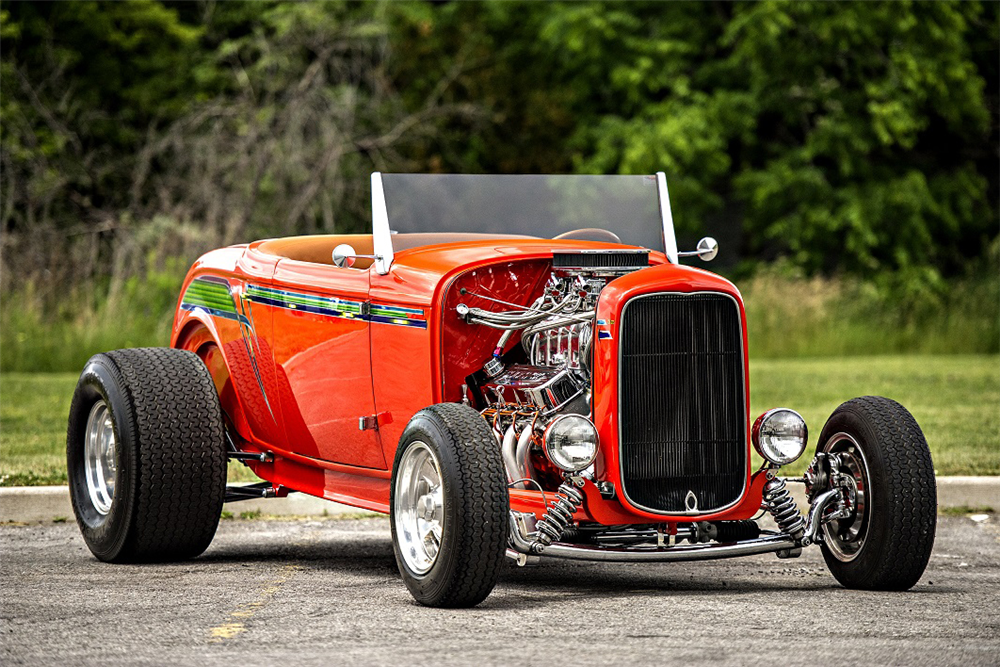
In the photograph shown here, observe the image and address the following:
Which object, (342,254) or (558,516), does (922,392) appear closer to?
(342,254)

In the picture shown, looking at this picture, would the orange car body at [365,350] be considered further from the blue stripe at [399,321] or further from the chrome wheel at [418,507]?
the chrome wheel at [418,507]

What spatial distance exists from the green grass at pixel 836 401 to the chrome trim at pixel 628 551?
12.5 feet

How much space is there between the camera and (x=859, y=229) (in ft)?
81.8

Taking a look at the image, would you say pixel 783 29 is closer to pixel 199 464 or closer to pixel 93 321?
pixel 93 321

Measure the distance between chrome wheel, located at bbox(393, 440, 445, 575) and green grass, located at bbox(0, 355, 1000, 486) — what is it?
3479 millimetres

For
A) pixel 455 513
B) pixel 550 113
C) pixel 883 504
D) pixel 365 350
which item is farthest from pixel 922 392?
pixel 550 113

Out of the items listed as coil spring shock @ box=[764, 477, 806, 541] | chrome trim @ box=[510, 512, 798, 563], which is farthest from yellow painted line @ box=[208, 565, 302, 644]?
coil spring shock @ box=[764, 477, 806, 541]

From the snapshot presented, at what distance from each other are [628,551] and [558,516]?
11.9 inches

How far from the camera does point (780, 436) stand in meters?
6.42

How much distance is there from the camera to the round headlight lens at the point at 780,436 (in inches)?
252

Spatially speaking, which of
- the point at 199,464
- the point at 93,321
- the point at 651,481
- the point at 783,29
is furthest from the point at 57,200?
the point at 651,481

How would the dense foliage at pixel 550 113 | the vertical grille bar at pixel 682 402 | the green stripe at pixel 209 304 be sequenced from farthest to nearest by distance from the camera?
the dense foliage at pixel 550 113
the green stripe at pixel 209 304
the vertical grille bar at pixel 682 402

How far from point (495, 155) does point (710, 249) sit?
752 inches

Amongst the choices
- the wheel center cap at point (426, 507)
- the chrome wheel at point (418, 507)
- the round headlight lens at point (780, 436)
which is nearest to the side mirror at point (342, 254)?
the chrome wheel at point (418, 507)
